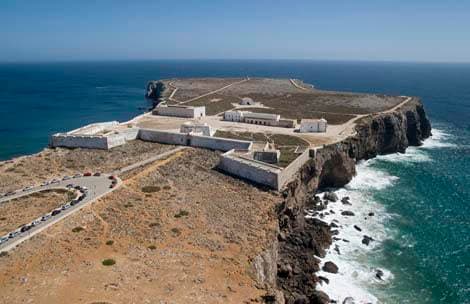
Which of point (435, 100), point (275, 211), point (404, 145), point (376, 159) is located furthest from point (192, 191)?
point (435, 100)

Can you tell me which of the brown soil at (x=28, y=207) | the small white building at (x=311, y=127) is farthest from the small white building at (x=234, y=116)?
the brown soil at (x=28, y=207)

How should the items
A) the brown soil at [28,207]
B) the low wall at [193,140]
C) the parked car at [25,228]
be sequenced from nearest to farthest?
the parked car at [25,228]
the brown soil at [28,207]
the low wall at [193,140]

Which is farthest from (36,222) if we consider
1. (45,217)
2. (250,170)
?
(250,170)

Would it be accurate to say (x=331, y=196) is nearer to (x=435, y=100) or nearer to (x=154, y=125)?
(x=154, y=125)

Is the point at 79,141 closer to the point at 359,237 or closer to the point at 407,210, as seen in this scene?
the point at 359,237

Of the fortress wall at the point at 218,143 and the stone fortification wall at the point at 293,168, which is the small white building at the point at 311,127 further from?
the fortress wall at the point at 218,143

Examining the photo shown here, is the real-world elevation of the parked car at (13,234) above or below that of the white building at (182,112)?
below
